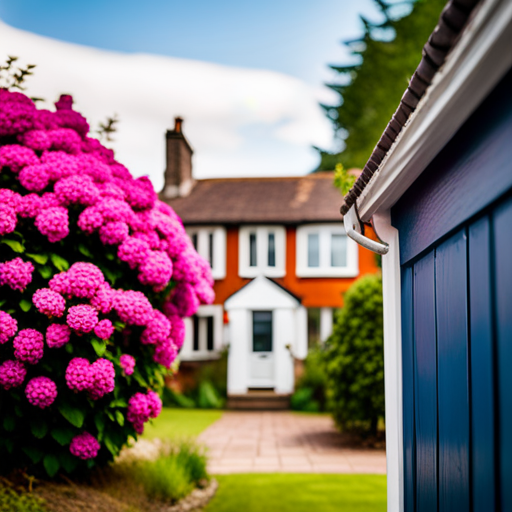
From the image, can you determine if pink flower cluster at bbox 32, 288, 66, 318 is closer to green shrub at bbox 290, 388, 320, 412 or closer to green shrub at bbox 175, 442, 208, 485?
green shrub at bbox 175, 442, 208, 485

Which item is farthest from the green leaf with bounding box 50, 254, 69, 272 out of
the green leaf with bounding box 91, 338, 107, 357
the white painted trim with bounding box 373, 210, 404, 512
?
the white painted trim with bounding box 373, 210, 404, 512

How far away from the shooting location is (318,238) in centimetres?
1992

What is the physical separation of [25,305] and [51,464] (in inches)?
54.0

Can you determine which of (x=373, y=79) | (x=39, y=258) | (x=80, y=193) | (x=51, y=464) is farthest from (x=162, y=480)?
(x=373, y=79)

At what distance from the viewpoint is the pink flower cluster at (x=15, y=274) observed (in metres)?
4.78

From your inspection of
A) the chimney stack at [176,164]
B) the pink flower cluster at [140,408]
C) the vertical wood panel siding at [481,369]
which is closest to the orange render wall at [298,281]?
the chimney stack at [176,164]

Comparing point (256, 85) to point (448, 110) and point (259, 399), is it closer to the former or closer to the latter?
point (259, 399)

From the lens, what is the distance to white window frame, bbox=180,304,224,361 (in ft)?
64.8

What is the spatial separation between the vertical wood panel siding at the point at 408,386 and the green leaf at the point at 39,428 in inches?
119

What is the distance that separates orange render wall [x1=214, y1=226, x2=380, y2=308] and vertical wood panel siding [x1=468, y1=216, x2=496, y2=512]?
17.5 meters

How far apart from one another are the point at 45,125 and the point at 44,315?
1.93 m

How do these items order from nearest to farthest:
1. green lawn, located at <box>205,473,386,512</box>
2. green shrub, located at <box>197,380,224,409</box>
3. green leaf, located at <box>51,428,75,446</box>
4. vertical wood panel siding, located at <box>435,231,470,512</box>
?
vertical wood panel siding, located at <box>435,231,470,512</box> < green leaf, located at <box>51,428,75,446</box> < green lawn, located at <box>205,473,386,512</box> < green shrub, located at <box>197,380,224,409</box>

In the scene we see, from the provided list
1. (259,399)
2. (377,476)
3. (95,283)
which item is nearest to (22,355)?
(95,283)

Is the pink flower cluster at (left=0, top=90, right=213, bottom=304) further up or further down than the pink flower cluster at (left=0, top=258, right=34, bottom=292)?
further up
